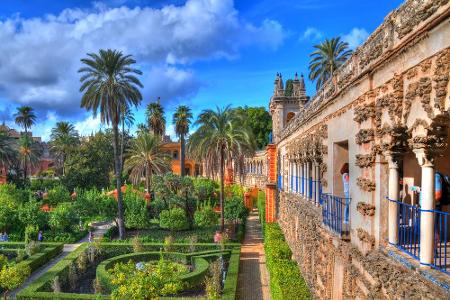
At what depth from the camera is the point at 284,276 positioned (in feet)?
46.9

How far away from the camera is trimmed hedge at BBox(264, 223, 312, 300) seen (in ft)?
40.7

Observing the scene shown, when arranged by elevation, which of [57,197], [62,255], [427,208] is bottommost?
[62,255]

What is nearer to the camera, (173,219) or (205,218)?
(205,218)

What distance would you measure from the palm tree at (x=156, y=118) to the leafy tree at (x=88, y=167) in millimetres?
6858

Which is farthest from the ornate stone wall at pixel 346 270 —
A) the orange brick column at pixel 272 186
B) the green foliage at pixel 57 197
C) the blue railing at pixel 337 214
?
the green foliage at pixel 57 197

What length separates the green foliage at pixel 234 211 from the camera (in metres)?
31.6

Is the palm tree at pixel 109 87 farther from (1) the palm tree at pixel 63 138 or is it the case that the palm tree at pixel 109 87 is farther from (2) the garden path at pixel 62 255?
(1) the palm tree at pixel 63 138

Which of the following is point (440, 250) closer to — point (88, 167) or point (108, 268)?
point (108, 268)

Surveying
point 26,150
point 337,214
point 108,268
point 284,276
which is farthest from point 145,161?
point 337,214

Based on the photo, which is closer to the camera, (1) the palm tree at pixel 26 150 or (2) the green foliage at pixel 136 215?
(2) the green foliage at pixel 136 215

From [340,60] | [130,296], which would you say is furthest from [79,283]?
[340,60]

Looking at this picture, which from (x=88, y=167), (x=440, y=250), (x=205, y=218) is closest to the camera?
(x=440, y=250)

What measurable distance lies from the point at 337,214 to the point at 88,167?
144 feet

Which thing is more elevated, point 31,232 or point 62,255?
point 31,232
